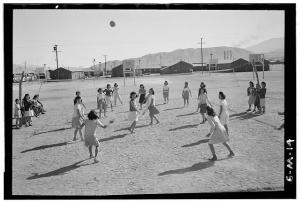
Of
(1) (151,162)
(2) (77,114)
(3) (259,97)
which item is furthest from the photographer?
(3) (259,97)

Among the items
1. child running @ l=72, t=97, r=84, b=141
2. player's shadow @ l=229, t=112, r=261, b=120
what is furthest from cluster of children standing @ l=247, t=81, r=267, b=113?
child running @ l=72, t=97, r=84, b=141

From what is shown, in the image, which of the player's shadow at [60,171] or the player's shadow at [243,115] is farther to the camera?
the player's shadow at [243,115]

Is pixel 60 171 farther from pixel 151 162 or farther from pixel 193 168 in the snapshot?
pixel 193 168

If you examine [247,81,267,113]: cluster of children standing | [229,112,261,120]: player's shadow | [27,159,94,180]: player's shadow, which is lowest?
[27,159,94,180]: player's shadow

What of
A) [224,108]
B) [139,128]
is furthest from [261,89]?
[139,128]

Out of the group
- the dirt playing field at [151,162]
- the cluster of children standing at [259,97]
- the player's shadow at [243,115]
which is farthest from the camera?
the cluster of children standing at [259,97]

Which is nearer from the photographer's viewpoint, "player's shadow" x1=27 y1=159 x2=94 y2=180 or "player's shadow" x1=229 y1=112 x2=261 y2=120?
"player's shadow" x1=27 y1=159 x2=94 y2=180

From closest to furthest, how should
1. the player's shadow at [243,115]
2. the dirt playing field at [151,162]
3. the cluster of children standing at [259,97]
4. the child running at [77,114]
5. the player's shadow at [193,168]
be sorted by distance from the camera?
the dirt playing field at [151,162] → the player's shadow at [193,168] → the child running at [77,114] → the player's shadow at [243,115] → the cluster of children standing at [259,97]

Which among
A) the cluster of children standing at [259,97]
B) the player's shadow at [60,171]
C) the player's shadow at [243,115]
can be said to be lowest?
the player's shadow at [60,171]

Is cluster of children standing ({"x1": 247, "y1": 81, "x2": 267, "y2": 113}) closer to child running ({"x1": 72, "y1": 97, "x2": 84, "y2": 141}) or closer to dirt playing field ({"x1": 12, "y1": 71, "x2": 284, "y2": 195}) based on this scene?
dirt playing field ({"x1": 12, "y1": 71, "x2": 284, "y2": 195})

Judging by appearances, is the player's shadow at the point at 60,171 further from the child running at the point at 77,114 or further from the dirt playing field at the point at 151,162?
the child running at the point at 77,114

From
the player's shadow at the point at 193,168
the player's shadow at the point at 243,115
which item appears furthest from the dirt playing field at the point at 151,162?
the player's shadow at the point at 243,115

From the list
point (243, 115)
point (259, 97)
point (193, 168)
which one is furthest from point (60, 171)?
point (259, 97)

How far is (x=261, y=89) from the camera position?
13.7 metres
